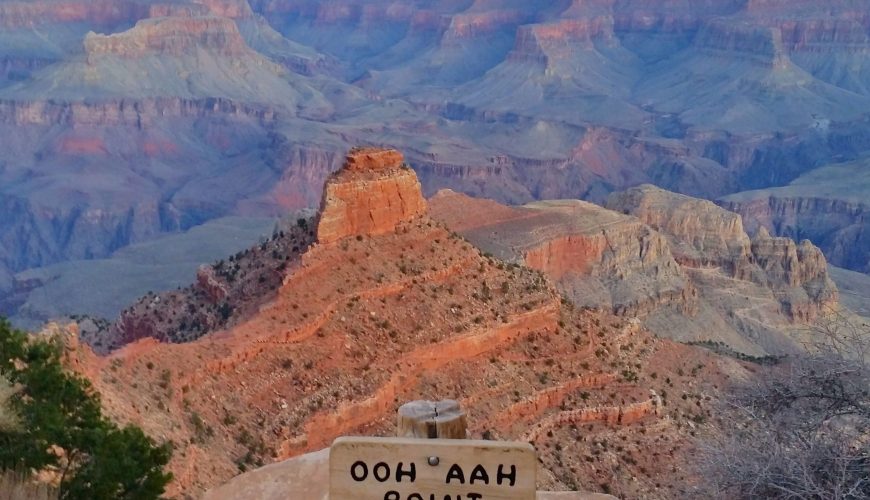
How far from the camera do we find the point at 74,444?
12.2 m

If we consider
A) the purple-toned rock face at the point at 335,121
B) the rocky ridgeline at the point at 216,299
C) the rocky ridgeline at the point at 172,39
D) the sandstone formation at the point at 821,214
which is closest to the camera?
the rocky ridgeline at the point at 216,299

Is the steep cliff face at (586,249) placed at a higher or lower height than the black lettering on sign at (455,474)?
lower

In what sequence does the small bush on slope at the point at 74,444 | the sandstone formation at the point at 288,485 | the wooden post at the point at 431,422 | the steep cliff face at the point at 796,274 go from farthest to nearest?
the steep cliff face at the point at 796,274 → the small bush on slope at the point at 74,444 → the sandstone formation at the point at 288,485 → the wooden post at the point at 431,422

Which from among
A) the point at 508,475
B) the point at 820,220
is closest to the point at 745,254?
the point at 820,220

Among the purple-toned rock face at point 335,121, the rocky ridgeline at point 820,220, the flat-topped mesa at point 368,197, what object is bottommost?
the rocky ridgeline at point 820,220

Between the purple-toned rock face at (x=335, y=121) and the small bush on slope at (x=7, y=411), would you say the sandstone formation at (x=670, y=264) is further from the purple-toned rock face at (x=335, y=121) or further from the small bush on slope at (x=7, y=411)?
the small bush on slope at (x=7, y=411)

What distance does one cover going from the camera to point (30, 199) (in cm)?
11875

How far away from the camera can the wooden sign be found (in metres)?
6.70

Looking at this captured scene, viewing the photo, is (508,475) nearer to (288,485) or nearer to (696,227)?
(288,485)

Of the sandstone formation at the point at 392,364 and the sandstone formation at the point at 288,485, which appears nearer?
the sandstone formation at the point at 288,485

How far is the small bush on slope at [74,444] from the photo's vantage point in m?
11.4

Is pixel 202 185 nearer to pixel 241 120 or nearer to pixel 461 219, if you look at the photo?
pixel 241 120

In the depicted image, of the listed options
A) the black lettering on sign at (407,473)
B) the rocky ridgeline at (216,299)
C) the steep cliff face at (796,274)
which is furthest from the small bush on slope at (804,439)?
the steep cliff face at (796,274)

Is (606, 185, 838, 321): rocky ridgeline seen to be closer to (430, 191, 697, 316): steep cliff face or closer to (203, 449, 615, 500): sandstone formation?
(430, 191, 697, 316): steep cliff face
